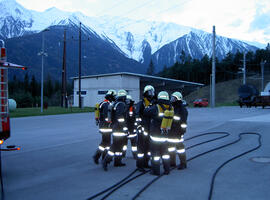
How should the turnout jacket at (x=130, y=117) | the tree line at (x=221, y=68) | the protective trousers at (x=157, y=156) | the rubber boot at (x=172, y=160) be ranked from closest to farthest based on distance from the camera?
the protective trousers at (x=157, y=156) < the rubber boot at (x=172, y=160) < the turnout jacket at (x=130, y=117) < the tree line at (x=221, y=68)

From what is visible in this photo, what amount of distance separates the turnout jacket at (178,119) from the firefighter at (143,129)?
607mm

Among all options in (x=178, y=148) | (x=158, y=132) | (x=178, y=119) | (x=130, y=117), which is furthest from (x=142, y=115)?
(x=178, y=148)

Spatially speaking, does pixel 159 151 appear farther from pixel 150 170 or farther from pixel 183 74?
pixel 183 74

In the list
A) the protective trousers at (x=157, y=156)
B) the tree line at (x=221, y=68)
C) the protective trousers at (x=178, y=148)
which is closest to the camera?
the protective trousers at (x=157, y=156)

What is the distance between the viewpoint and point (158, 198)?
4.30 meters

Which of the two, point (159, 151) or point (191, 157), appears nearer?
point (159, 151)

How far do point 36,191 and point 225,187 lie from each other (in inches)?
139

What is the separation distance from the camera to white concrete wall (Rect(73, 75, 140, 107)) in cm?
4291

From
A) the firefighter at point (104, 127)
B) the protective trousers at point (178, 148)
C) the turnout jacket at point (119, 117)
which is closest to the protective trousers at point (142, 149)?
the turnout jacket at point (119, 117)

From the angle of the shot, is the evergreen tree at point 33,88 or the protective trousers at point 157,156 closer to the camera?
the protective trousers at point 157,156

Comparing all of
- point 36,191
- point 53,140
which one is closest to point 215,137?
point 53,140

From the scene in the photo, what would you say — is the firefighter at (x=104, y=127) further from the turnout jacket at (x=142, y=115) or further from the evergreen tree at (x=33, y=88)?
the evergreen tree at (x=33, y=88)

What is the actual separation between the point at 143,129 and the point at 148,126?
0.15 meters

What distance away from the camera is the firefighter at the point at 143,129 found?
5.85m
